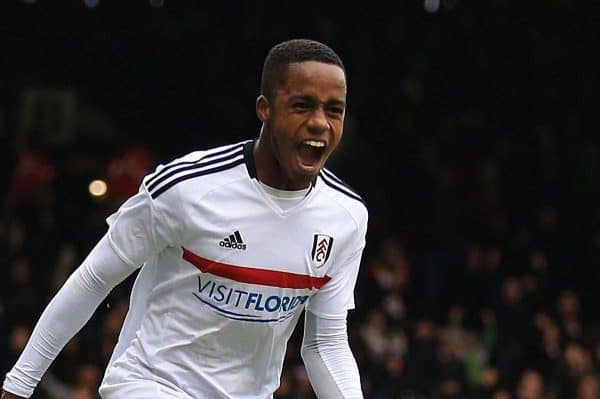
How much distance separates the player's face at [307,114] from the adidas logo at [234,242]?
276 mm

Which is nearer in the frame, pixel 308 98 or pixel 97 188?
pixel 308 98

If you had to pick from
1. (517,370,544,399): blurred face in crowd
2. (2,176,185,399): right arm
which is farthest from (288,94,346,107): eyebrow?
(517,370,544,399): blurred face in crowd

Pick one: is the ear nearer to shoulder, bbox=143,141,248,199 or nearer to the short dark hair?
the short dark hair

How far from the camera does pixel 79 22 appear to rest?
18.1 metres

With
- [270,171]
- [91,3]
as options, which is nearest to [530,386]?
[91,3]

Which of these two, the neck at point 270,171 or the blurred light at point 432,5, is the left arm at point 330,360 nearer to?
Answer: the neck at point 270,171

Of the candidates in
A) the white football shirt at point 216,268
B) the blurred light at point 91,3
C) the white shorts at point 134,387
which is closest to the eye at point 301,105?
the white football shirt at point 216,268

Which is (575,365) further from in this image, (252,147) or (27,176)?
(252,147)

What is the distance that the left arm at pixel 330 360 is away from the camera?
4977mm

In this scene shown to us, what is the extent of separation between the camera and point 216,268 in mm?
4656

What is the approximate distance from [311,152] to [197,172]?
0.37m

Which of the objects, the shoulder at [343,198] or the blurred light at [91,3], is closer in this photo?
the shoulder at [343,198]

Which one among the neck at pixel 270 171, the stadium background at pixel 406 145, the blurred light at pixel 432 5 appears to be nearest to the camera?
the neck at pixel 270 171

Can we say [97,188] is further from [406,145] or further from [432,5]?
[432,5]
